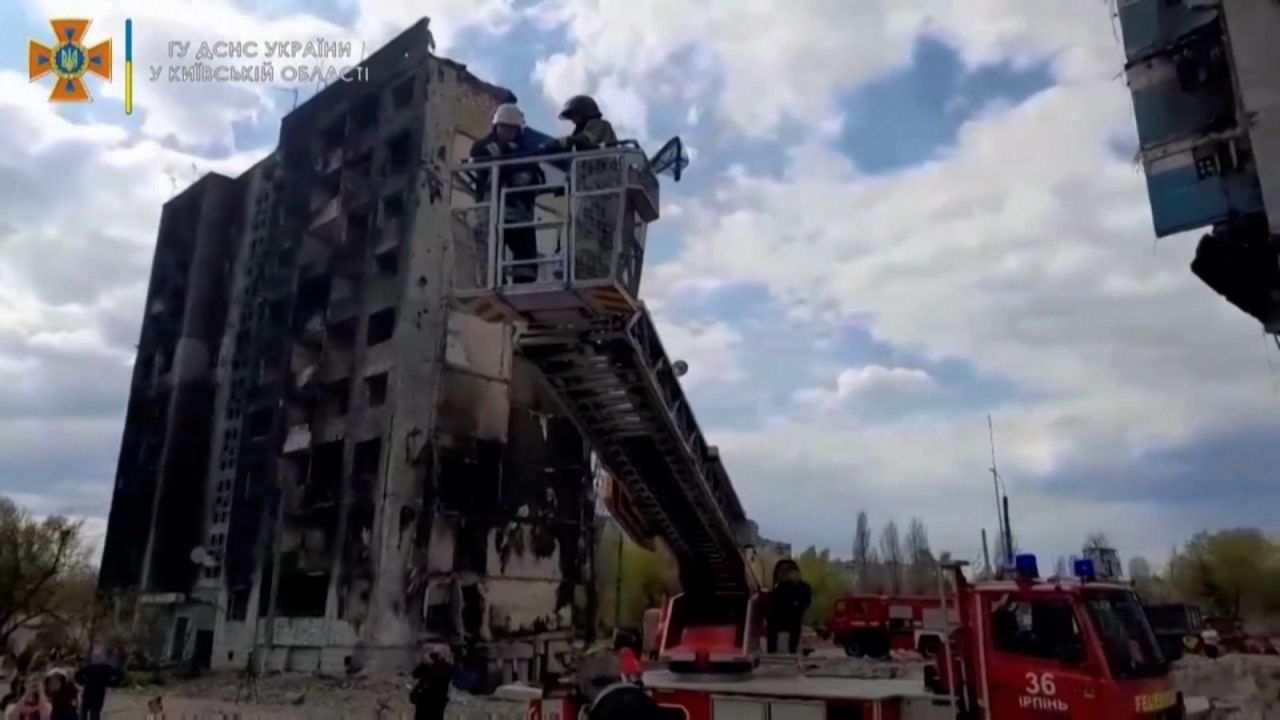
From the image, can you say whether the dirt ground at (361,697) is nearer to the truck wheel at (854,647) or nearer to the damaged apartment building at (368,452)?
the damaged apartment building at (368,452)

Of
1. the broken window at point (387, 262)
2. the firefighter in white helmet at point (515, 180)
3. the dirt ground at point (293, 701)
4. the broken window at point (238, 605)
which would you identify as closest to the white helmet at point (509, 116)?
the firefighter in white helmet at point (515, 180)

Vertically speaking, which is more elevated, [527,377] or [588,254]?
[527,377]

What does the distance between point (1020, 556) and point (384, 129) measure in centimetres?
2736

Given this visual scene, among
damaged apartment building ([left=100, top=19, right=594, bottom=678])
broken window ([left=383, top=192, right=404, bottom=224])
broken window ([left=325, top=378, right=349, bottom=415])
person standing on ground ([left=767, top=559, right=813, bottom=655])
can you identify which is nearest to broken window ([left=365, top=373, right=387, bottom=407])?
damaged apartment building ([left=100, top=19, right=594, bottom=678])

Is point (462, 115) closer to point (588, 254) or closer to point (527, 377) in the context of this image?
point (527, 377)

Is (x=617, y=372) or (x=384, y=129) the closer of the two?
(x=617, y=372)

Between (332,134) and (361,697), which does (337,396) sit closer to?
(332,134)

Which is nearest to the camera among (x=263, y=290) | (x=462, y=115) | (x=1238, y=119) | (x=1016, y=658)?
(x=1016, y=658)

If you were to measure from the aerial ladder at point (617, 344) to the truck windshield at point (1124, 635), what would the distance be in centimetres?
370

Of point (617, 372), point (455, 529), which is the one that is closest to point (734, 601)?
point (617, 372)

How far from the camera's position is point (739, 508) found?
1156cm

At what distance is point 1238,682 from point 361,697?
2023 centimetres

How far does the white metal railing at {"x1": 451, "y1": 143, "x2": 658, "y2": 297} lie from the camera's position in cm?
831

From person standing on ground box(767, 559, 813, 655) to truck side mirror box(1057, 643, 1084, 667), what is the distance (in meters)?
3.71
